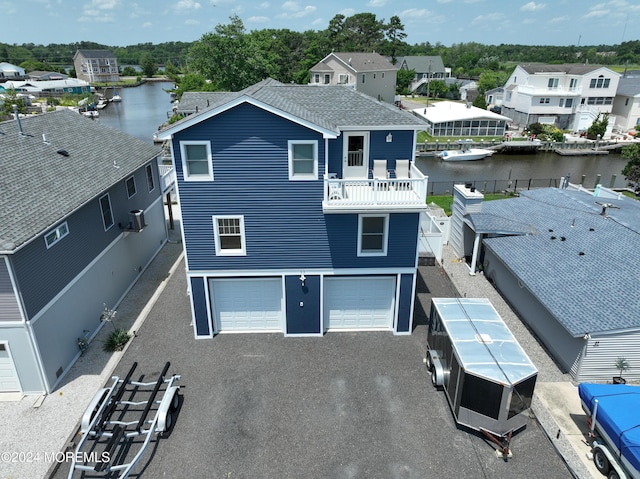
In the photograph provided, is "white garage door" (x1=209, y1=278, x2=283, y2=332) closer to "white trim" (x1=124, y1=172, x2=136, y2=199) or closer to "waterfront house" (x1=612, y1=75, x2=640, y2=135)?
"white trim" (x1=124, y1=172, x2=136, y2=199)

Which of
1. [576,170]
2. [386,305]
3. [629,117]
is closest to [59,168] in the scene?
[386,305]

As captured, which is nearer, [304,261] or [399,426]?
[399,426]

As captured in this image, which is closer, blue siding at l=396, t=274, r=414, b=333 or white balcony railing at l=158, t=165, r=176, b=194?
blue siding at l=396, t=274, r=414, b=333

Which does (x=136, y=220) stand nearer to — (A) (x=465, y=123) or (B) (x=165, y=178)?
(B) (x=165, y=178)

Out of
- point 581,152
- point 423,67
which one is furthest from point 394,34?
point 581,152

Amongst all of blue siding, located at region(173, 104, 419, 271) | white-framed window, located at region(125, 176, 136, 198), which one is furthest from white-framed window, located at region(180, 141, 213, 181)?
white-framed window, located at region(125, 176, 136, 198)

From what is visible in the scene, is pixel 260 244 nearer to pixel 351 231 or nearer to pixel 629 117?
pixel 351 231
